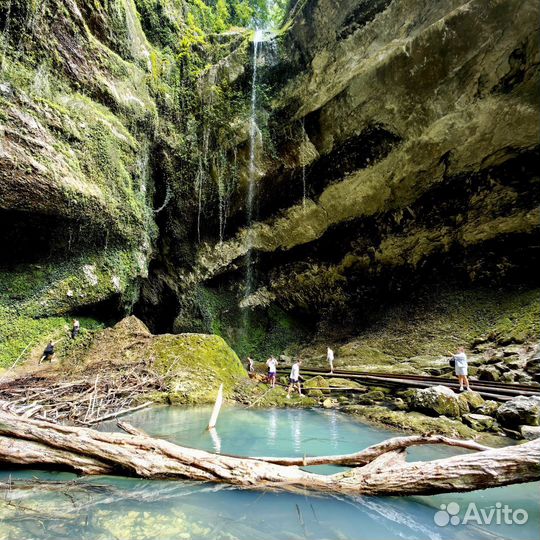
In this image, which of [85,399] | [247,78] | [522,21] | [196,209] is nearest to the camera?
[85,399]

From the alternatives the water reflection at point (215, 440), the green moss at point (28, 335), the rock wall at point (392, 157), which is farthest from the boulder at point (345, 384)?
the green moss at point (28, 335)

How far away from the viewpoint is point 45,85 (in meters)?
11.6

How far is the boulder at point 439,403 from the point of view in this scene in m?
6.46

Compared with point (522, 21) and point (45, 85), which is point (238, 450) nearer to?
point (45, 85)

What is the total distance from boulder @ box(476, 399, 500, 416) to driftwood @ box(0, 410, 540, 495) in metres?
4.15

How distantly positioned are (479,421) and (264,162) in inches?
575

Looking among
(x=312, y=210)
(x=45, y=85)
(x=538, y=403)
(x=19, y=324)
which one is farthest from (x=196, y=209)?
(x=538, y=403)

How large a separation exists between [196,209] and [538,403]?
1693 centimetres

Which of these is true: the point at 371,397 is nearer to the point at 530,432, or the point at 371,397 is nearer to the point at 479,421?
the point at 479,421

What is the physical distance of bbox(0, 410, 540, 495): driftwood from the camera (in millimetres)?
2740

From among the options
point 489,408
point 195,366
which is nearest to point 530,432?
point 489,408

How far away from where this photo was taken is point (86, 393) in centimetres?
724

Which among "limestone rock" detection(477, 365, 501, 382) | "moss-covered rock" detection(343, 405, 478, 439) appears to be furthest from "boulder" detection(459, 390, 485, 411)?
"limestone rock" detection(477, 365, 501, 382)

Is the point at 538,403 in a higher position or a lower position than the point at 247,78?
lower
